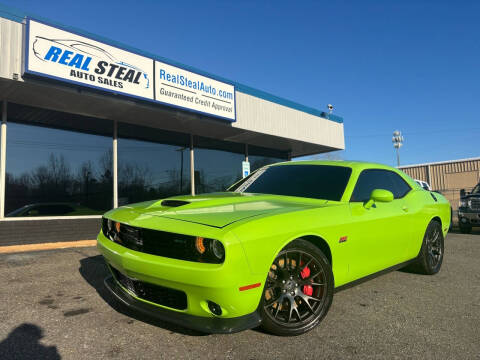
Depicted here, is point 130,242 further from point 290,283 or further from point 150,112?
point 150,112

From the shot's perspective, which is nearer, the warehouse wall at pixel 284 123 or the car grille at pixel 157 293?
the car grille at pixel 157 293

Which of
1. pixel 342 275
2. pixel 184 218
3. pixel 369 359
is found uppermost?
pixel 184 218

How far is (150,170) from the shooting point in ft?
35.7

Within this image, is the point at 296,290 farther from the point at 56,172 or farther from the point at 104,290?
the point at 56,172

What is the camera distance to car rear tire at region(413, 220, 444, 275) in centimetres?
416

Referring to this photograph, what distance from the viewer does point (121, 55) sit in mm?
8039

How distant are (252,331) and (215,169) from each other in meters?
10.4

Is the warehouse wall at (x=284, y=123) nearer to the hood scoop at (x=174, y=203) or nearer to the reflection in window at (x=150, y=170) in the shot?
the reflection in window at (x=150, y=170)

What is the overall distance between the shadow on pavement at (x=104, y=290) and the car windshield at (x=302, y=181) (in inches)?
65.9

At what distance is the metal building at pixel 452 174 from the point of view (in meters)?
24.1

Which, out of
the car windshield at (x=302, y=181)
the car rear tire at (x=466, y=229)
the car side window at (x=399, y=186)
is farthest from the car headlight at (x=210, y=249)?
the car rear tire at (x=466, y=229)

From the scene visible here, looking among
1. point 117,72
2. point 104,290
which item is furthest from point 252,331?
point 117,72

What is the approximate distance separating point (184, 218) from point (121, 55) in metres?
6.88

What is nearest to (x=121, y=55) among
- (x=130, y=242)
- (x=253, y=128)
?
(x=253, y=128)
